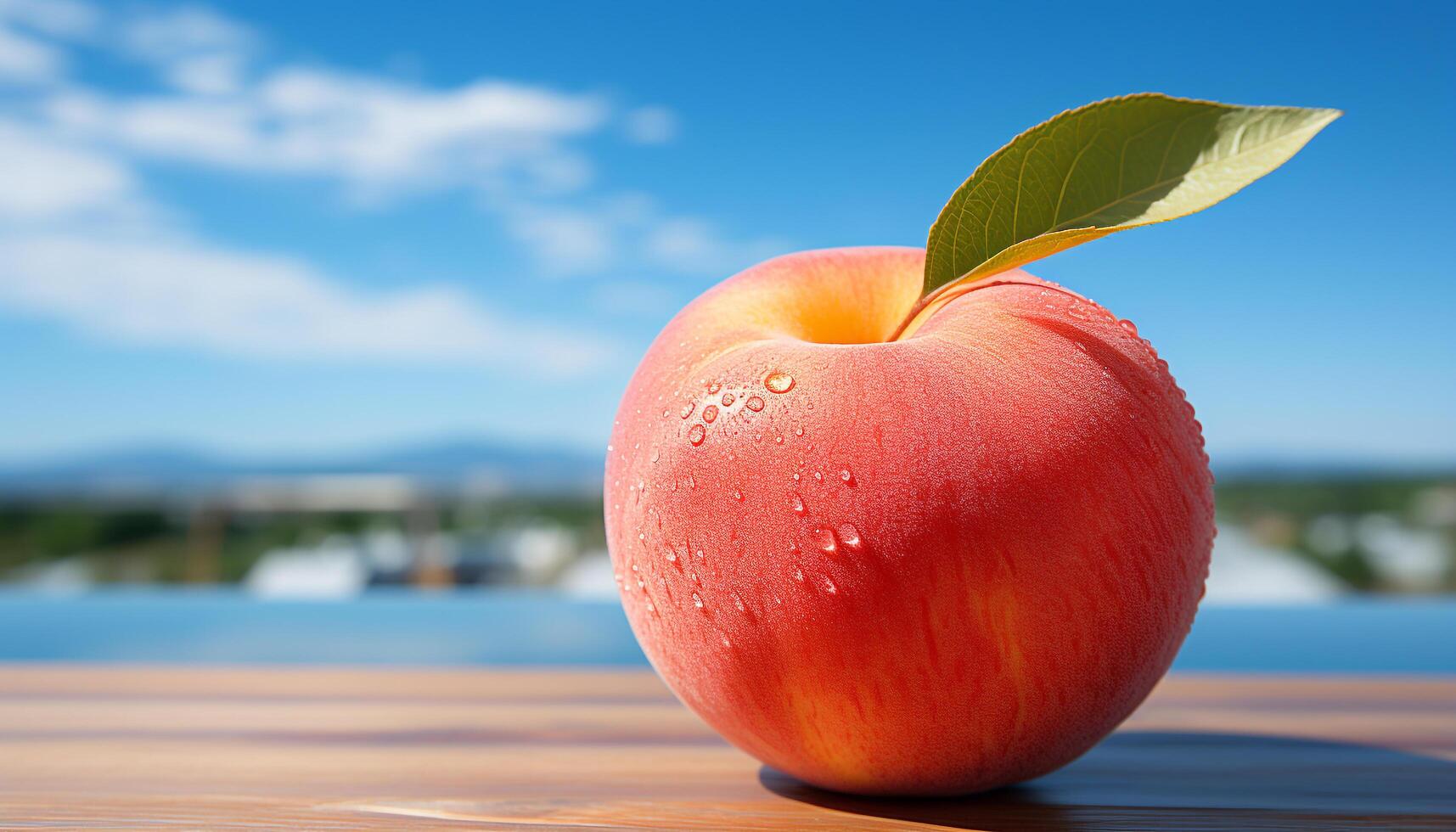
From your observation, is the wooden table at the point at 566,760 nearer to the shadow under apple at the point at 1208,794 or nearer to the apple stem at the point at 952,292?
the shadow under apple at the point at 1208,794

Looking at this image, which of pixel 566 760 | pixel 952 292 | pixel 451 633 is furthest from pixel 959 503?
pixel 451 633

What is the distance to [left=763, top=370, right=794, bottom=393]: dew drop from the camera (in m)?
0.48

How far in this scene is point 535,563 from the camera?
3492 mm

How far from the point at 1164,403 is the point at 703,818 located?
0.29 m

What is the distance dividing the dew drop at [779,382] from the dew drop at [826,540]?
6cm

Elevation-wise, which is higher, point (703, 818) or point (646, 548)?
point (646, 548)

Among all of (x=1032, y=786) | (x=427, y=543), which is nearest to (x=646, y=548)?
(x=1032, y=786)

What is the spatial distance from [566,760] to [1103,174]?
42cm

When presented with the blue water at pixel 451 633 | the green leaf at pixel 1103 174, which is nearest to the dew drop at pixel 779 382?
the green leaf at pixel 1103 174

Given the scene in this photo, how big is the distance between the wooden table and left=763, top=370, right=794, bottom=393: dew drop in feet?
0.64

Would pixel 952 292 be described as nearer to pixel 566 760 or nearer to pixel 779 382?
pixel 779 382

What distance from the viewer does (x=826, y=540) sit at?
0.45 meters

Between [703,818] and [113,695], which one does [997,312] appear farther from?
[113,695]

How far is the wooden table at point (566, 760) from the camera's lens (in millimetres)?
520
